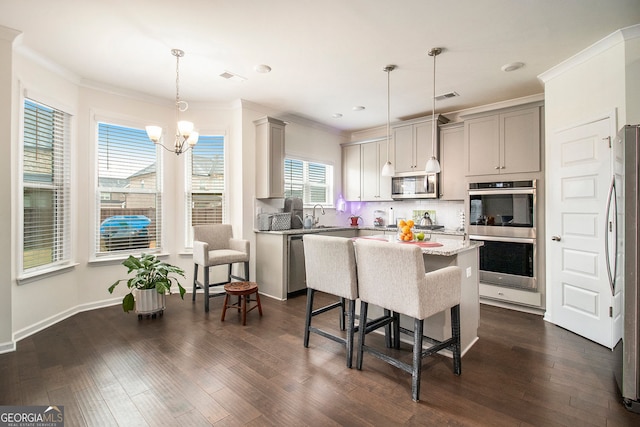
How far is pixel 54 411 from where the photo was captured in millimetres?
1895

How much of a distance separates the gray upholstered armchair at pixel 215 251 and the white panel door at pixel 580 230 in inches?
142

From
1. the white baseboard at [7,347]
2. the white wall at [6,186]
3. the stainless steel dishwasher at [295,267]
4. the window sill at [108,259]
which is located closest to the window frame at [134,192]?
the window sill at [108,259]

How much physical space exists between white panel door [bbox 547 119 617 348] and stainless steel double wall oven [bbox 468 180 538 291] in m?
0.25

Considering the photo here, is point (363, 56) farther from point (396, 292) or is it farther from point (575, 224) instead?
point (575, 224)

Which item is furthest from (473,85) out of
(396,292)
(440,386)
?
(440,386)

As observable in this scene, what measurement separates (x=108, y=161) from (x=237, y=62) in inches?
85.4

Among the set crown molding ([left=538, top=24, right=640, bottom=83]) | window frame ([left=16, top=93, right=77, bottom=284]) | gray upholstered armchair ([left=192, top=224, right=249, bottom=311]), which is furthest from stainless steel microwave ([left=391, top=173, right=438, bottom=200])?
window frame ([left=16, top=93, right=77, bottom=284])

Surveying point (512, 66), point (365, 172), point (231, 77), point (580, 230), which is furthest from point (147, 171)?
point (580, 230)

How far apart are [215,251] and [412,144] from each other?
136 inches

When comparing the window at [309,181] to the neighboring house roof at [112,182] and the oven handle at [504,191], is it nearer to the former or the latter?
the neighboring house roof at [112,182]

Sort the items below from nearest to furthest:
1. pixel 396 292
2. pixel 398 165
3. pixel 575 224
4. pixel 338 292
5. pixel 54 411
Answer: pixel 54 411 < pixel 396 292 < pixel 338 292 < pixel 575 224 < pixel 398 165

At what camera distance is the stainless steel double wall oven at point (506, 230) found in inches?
147

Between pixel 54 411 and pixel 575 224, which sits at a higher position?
pixel 575 224

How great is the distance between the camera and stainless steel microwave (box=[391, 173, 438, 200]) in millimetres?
4828
